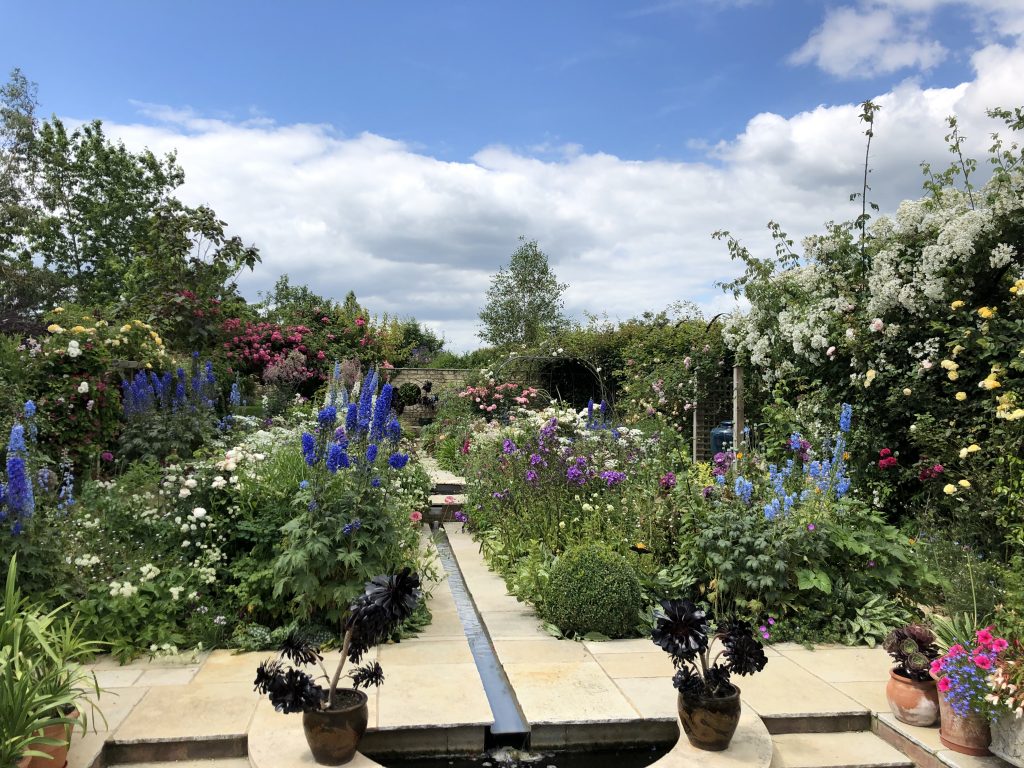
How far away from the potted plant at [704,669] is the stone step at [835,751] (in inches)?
10.8

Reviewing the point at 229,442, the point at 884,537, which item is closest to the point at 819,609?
Result: the point at 884,537

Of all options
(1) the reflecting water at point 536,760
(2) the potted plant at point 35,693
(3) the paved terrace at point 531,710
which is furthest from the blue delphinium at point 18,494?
(1) the reflecting water at point 536,760

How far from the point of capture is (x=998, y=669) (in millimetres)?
2924

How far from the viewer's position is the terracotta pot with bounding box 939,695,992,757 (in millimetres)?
3016

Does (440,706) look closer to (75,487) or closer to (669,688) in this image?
(669,688)

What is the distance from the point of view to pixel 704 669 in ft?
9.95

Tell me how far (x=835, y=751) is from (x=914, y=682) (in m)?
0.46

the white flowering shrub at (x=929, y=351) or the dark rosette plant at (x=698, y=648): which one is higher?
the white flowering shrub at (x=929, y=351)

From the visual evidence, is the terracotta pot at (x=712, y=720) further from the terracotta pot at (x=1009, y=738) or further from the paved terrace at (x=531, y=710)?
the terracotta pot at (x=1009, y=738)

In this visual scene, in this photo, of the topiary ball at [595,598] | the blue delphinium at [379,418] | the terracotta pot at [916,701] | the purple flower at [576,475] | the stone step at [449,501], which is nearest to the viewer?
the terracotta pot at [916,701]

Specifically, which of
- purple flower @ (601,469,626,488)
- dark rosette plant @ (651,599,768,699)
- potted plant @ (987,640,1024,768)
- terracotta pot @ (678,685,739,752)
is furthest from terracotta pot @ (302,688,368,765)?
purple flower @ (601,469,626,488)

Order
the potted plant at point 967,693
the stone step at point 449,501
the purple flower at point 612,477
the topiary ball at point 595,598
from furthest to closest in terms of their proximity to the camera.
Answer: the stone step at point 449,501, the purple flower at point 612,477, the topiary ball at point 595,598, the potted plant at point 967,693

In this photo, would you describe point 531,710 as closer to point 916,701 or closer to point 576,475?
point 916,701

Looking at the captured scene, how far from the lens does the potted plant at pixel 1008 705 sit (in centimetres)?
283
